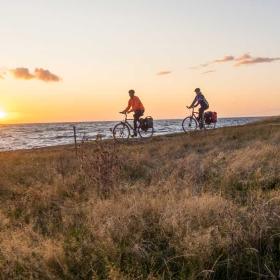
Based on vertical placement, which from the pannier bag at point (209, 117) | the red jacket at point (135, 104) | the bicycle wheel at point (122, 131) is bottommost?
the bicycle wheel at point (122, 131)

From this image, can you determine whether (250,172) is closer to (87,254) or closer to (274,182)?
(274,182)

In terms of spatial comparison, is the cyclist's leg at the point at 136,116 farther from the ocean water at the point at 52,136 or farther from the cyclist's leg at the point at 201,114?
the cyclist's leg at the point at 201,114

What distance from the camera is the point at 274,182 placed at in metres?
9.62

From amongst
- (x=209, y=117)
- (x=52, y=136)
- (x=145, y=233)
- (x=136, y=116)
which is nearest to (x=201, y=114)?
(x=209, y=117)

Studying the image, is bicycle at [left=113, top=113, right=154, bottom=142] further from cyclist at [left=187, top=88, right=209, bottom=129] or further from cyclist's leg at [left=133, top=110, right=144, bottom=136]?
cyclist at [left=187, top=88, right=209, bottom=129]

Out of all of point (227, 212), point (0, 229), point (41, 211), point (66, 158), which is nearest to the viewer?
point (227, 212)

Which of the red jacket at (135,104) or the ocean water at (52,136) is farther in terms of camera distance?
the ocean water at (52,136)

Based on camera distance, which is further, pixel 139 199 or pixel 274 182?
pixel 274 182

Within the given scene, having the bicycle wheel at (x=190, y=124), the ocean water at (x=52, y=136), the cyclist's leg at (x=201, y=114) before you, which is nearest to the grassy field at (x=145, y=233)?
the ocean water at (x=52, y=136)

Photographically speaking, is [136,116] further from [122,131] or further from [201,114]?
[201,114]

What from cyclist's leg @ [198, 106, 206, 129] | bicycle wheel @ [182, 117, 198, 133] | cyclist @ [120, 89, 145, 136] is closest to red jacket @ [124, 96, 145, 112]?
cyclist @ [120, 89, 145, 136]

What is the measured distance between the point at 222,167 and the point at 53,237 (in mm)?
6742

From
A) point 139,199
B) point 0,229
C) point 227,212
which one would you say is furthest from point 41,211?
point 227,212

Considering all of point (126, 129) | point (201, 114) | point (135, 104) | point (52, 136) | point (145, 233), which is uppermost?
point (135, 104)
